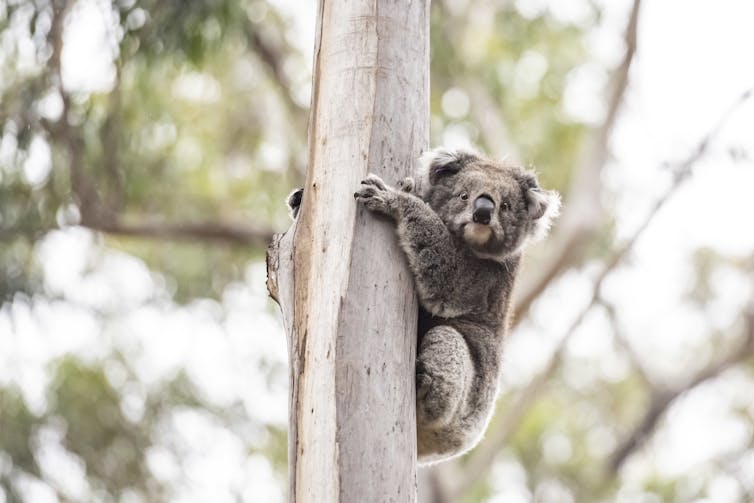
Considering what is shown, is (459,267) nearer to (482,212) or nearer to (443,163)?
(482,212)

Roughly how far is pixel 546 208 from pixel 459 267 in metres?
0.68

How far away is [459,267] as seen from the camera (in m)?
3.85

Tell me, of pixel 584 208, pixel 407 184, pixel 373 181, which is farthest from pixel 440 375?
pixel 584 208

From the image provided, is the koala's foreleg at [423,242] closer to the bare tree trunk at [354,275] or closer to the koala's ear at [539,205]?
the bare tree trunk at [354,275]

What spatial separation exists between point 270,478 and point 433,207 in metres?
8.47

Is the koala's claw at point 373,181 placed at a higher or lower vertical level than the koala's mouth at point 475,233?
lower

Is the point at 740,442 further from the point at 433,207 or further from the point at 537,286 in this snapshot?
the point at 433,207

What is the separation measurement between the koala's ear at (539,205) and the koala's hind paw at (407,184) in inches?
39.9

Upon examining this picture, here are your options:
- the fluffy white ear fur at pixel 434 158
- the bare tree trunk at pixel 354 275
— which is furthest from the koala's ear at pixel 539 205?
the bare tree trunk at pixel 354 275

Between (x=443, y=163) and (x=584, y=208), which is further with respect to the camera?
(x=584, y=208)

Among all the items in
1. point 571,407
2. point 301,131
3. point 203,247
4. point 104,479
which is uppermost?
point 301,131

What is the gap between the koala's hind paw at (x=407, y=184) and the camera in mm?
3384

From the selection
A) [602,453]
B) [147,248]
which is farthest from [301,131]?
[602,453]

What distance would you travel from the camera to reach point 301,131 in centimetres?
1040
